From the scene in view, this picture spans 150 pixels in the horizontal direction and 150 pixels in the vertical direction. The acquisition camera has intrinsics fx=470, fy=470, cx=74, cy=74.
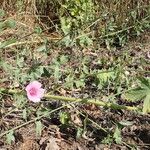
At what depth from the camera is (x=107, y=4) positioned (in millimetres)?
4406

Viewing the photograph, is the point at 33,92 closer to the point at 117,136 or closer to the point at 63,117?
the point at 63,117

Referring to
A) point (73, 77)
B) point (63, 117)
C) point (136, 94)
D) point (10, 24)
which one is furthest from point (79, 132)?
point (10, 24)

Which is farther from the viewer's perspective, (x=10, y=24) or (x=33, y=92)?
(x=10, y=24)

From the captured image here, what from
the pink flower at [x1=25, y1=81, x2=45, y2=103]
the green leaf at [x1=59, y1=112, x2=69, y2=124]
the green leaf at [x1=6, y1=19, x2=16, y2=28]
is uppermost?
the green leaf at [x1=6, y1=19, x2=16, y2=28]

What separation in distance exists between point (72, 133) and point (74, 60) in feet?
2.68

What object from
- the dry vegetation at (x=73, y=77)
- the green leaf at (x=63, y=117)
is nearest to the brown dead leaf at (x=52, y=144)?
the dry vegetation at (x=73, y=77)

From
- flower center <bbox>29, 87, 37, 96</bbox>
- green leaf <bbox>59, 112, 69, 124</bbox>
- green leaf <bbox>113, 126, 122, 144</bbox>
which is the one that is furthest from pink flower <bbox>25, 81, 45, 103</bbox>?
green leaf <bbox>113, 126, 122, 144</bbox>

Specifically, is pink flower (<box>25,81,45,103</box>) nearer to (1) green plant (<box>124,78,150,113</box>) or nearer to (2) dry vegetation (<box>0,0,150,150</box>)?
(2) dry vegetation (<box>0,0,150,150</box>)

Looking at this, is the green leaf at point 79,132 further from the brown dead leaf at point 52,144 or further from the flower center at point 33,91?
the flower center at point 33,91

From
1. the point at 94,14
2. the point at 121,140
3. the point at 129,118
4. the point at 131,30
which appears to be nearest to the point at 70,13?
the point at 94,14

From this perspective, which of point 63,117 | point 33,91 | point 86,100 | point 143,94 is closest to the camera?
point 143,94

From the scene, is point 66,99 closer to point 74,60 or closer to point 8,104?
point 8,104

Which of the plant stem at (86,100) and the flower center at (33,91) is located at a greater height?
the flower center at (33,91)

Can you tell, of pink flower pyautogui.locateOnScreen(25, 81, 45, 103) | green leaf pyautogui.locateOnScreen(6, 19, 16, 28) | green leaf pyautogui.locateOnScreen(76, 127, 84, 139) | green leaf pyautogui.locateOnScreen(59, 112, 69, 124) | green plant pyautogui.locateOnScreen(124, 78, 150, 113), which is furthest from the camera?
green leaf pyautogui.locateOnScreen(59, 112, 69, 124)
